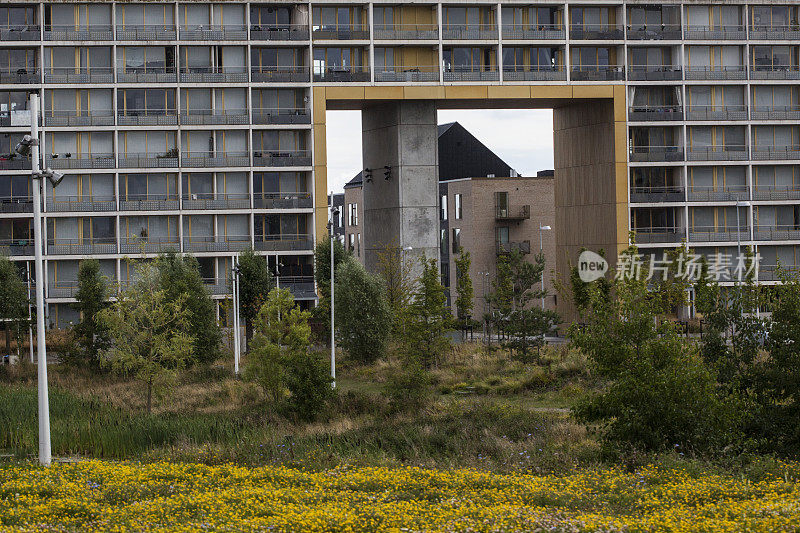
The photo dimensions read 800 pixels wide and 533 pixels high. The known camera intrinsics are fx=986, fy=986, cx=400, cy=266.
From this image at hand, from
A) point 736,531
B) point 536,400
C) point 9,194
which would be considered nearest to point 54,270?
point 9,194

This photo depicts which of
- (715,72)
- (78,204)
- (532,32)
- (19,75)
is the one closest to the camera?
(19,75)

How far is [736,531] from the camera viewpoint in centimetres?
1408

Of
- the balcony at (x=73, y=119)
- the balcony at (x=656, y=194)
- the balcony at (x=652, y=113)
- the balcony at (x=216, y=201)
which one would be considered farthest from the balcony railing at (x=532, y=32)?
the balcony at (x=73, y=119)

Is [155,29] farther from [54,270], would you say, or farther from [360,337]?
[360,337]

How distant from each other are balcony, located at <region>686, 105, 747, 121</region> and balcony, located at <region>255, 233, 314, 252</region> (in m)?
28.6

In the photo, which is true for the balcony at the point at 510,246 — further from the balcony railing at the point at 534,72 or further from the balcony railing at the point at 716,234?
the balcony railing at the point at 534,72

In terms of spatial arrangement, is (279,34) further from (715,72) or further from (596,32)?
(715,72)

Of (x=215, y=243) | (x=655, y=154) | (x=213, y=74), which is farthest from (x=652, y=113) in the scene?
(x=215, y=243)

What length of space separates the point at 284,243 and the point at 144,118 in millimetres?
12484

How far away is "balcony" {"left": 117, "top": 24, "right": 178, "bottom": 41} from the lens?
65.9 m

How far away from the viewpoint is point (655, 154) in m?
70.3

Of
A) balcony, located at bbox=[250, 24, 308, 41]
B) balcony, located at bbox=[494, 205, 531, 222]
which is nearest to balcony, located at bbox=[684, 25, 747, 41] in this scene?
balcony, located at bbox=[494, 205, 531, 222]

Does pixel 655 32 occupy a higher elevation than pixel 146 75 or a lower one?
higher

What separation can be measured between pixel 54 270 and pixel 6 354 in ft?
36.7
